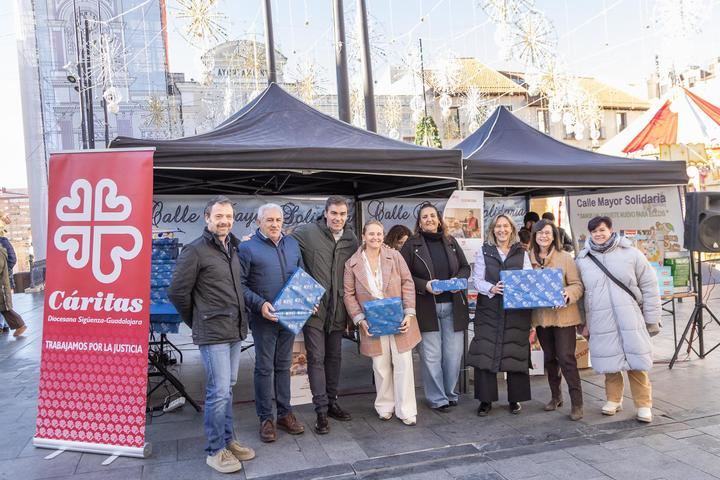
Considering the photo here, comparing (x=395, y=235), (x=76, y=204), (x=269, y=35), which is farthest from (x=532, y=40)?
(x=76, y=204)

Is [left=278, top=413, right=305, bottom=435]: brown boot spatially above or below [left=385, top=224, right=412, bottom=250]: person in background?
below

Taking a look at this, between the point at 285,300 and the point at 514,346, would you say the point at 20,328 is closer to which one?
the point at 285,300

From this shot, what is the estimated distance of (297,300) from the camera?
388 cm

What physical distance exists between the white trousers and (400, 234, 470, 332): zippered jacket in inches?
12.7

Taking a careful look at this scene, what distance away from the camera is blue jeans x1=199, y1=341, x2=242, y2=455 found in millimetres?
3543

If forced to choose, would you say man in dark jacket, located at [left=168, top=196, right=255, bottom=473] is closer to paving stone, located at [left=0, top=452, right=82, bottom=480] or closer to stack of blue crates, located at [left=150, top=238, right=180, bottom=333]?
paving stone, located at [left=0, top=452, right=82, bottom=480]

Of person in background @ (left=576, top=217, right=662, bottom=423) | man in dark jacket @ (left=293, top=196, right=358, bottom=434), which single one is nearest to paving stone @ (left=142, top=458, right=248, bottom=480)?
man in dark jacket @ (left=293, top=196, right=358, bottom=434)

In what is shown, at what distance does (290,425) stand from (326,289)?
43.0 inches

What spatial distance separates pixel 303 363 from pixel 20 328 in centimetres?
695

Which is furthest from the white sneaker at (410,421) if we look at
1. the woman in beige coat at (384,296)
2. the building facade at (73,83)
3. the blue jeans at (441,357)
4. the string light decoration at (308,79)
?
the building facade at (73,83)

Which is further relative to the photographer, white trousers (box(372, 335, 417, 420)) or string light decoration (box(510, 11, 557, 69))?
string light decoration (box(510, 11, 557, 69))

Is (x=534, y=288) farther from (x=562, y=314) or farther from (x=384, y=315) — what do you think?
(x=384, y=315)

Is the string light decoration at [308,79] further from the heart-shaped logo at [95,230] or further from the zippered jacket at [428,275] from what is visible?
the heart-shaped logo at [95,230]

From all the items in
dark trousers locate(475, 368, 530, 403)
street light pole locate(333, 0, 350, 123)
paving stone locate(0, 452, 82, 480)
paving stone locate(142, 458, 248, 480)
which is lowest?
paving stone locate(142, 458, 248, 480)
